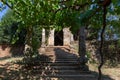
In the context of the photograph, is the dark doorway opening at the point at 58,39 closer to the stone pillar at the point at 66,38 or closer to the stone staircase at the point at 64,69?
the stone pillar at the point at 66,38

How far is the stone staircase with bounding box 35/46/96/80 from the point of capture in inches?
672

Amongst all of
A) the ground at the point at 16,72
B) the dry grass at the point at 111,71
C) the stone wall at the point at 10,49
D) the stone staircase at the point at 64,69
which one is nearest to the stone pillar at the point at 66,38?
the stone staircase at the point at 64,69

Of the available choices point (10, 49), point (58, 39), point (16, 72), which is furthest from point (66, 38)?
point (10, 49)

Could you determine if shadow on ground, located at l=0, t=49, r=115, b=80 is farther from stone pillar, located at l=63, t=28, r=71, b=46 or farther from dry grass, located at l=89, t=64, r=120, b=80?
stone pillar, located at l=63, t=28, r=71, b=46

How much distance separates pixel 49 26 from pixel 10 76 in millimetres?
4973

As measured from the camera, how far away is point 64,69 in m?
18.6

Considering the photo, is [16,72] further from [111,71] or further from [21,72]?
[111,71]

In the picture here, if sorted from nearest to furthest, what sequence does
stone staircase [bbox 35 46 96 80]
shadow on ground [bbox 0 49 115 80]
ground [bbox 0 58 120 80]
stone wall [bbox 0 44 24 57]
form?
shadow on ground [bbox 0 49 115 80], ground [bbox 0 58 120 80], stone staircase [bbox 35 46 96 80], stone wall [bbox 0 44 24 57]

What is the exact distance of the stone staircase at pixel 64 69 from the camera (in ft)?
56.0

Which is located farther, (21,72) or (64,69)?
(64,69)

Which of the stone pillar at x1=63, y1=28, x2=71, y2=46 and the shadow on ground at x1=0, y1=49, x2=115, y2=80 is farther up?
the stone pillar at x1=63, y1=28, x2=71, y2=46

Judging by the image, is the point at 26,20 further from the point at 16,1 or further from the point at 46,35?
the point at 46,35

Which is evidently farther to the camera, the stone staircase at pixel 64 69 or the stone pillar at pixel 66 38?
the stone pillar at pixel 66 38

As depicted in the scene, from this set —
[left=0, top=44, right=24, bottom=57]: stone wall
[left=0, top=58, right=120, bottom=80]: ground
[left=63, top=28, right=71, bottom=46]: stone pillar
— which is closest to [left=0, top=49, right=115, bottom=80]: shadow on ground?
[left=0, top=58, right=120, bottom=80]: ground
